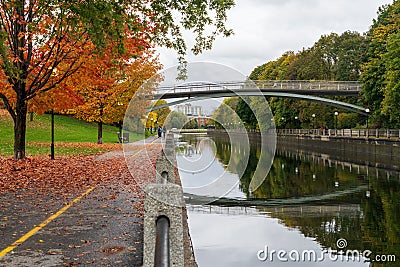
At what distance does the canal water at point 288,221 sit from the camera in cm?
1106

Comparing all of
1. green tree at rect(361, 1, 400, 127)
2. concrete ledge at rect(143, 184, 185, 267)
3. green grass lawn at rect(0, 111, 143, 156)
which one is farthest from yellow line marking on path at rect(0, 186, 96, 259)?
green tree at rect(361, 1, 400, 127)

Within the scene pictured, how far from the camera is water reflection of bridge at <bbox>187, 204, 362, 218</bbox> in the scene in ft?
51.4

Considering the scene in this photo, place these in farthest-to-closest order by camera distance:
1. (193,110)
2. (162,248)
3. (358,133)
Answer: (358,133) → (193,110) → (162,248)

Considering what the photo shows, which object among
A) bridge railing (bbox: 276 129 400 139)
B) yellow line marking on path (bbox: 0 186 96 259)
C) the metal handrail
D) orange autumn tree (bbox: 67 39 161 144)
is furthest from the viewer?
bridge railing (bbox: 276 129 400 139)

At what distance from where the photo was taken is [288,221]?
14.6 m

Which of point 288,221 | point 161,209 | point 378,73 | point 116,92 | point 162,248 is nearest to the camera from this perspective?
point 162,248

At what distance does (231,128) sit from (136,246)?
18.5 ft

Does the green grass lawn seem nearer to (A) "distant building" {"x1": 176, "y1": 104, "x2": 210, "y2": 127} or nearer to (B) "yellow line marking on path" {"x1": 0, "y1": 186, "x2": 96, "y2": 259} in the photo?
(A) "distant building" {"x1": 176, "y1": 104, "x2": 210, "y2": 127}

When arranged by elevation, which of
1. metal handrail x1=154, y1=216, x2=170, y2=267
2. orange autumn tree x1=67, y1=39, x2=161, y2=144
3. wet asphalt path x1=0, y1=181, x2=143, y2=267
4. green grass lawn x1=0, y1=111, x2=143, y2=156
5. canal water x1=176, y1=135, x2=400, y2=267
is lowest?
canal water x1=176, y1=135, x2=400, y2=267

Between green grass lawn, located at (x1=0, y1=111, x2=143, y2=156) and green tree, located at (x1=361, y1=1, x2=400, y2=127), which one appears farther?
green tree, located at (x1=361, y1=1, x2=400, y2=127)

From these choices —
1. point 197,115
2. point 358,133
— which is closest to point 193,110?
point 197,115

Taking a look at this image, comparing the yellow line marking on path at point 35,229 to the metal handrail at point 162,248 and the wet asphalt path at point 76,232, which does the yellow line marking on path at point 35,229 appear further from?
the metal handrail at point 162,248

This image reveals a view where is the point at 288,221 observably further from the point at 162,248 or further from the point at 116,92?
the point at 116,92

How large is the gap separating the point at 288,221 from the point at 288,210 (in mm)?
1945
